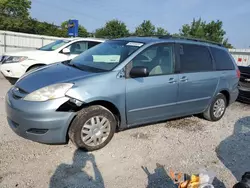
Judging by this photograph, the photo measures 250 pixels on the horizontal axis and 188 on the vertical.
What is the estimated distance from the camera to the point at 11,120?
336 cm

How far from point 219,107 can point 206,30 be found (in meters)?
30.9

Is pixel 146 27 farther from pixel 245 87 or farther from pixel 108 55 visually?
pixel 108 55

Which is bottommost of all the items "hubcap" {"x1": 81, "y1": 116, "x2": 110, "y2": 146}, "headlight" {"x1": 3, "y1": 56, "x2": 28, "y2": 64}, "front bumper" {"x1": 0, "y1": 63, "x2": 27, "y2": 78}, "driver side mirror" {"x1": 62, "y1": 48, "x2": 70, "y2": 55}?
"hubcap" {"x1": 81, "y1": 116, "x2": 110, "y2": 146}

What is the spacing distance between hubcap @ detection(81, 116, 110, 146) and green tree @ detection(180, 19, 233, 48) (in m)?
31.0

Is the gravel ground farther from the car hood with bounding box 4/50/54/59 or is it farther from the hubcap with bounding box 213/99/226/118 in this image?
the car hood with bounding box 4/50/54/59

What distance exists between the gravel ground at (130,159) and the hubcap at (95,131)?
Result: 0.17 m

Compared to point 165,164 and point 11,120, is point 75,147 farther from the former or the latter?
point 165,164

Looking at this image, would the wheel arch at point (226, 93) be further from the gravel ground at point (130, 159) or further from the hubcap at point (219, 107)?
the gravel ground at point (130, 159)

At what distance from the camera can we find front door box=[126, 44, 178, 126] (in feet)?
12.3

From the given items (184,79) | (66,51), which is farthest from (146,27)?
(184,79)

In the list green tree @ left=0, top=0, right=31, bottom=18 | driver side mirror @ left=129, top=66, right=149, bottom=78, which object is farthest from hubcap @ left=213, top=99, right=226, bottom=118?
green tree @ left=0, top=0, right=31, bottom=18

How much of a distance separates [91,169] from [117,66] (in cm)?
153

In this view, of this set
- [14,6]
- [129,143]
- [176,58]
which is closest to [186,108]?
[176,58]

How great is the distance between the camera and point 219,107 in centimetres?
534
